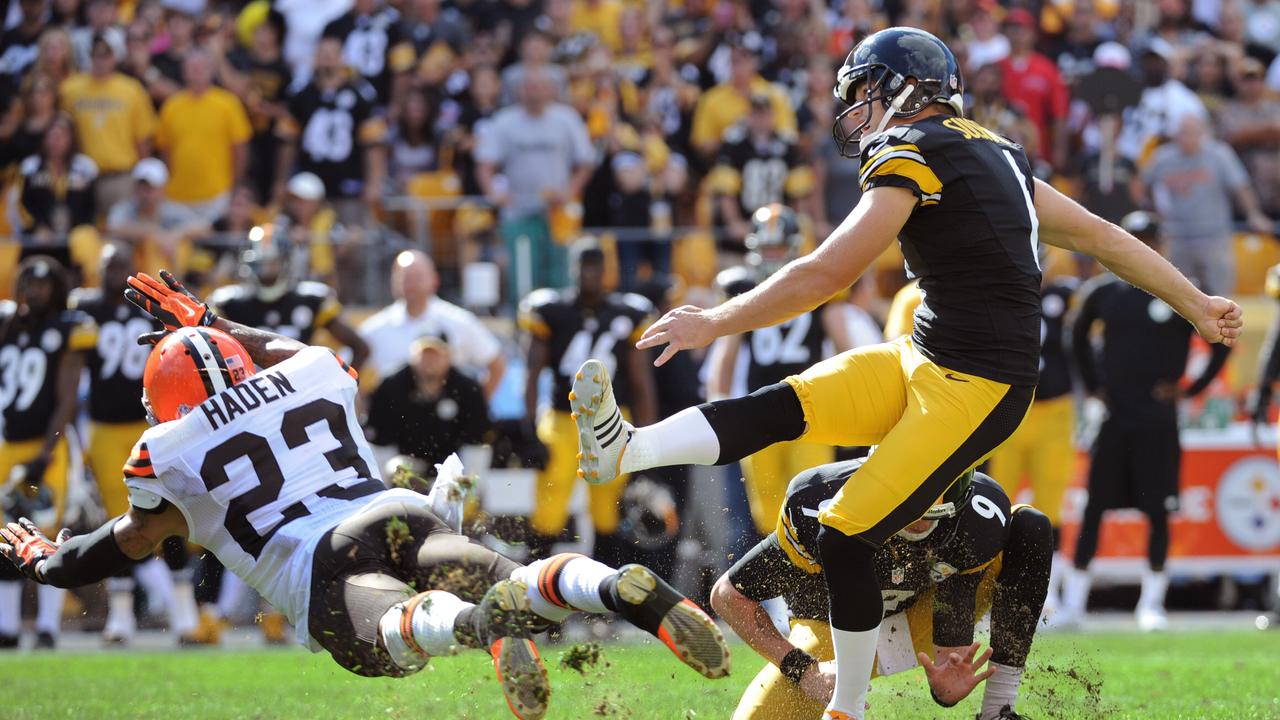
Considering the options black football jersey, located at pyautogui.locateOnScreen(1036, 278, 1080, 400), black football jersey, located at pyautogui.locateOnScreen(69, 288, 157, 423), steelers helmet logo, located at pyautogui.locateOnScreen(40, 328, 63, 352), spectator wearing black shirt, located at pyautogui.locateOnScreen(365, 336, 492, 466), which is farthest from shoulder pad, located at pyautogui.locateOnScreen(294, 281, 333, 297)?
black football jersey, located at pyautogui.locateOnScreen(1036, 278, 1080, 400)

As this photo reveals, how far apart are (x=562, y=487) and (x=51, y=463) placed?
303 centimetres

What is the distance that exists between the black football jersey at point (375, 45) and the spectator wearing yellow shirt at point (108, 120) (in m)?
1.67

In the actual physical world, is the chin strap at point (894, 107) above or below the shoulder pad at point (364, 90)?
above

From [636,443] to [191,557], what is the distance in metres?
5.98

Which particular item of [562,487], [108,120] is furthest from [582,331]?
[108,120]

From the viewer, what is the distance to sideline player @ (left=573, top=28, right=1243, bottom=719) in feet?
14.5

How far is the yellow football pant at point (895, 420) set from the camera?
14.5 feet

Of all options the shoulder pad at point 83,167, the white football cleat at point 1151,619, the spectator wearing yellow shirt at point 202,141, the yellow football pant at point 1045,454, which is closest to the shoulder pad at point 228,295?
the spectator wearing yellow shirt at point 202,141

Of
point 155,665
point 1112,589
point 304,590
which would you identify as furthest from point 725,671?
point 1112,589

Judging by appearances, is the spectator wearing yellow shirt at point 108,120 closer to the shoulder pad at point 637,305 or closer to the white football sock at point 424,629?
the shoulder pad at point 637,305

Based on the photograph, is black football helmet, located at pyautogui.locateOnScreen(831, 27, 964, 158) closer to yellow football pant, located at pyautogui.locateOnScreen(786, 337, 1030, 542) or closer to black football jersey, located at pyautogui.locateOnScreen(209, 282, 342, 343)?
yellow football pant, located at pyautogui.locateOnScreen(786, 337, 1030, 542)

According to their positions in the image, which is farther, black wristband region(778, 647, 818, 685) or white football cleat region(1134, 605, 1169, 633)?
white football cleat region(1134, 605, 1169, 633)

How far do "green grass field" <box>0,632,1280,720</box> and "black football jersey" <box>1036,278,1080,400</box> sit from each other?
77.7 inches

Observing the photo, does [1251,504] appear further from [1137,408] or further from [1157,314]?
[1157,314]
